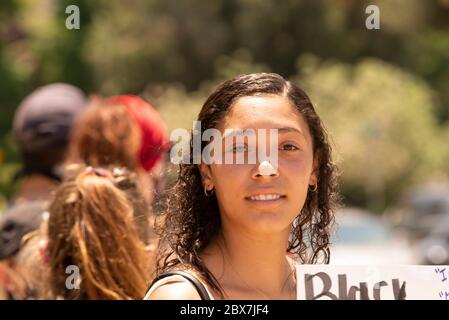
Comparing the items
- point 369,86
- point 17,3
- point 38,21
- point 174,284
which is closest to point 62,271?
point 174,284

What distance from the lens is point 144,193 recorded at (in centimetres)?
350

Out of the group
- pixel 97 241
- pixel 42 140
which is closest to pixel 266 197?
pixel 97 241

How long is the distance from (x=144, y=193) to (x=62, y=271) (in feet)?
1.32

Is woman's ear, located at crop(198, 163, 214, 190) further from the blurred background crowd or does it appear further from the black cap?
the blurred background crowd

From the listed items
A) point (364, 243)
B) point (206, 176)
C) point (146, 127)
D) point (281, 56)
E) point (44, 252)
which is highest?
point (281, 56)

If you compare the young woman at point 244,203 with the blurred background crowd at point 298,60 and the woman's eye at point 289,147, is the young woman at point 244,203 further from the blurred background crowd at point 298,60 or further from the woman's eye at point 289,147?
the blurred background crowd at point 298,60

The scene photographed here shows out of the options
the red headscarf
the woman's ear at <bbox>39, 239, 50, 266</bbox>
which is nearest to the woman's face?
the woman's ear at <bbox>39, 239, 50, 266</bbox>

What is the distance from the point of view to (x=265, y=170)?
237 cm

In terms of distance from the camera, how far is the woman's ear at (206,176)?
8.37 feet

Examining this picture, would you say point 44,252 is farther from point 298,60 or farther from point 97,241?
point 298,60

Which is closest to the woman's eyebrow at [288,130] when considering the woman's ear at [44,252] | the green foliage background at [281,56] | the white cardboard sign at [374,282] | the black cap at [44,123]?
the white cardboard sign at [374,282]

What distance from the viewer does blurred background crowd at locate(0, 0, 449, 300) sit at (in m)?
31.0

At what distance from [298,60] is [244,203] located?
111ft
